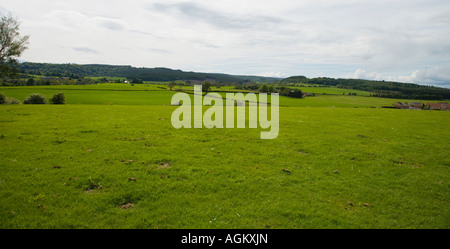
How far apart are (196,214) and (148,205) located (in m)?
1.84

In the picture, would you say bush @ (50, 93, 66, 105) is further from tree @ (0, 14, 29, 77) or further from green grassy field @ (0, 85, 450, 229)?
green grassy field @ (0, 85, 450, 229)

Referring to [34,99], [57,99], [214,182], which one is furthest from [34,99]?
[214,182]

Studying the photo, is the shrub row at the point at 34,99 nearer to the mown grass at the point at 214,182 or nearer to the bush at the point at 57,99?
the bush at the point at 57,99

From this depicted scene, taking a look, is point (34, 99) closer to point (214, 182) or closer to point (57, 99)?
point (57, 99)

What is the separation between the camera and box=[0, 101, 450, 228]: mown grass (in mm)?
6953

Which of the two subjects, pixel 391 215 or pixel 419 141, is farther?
pixel 419 141

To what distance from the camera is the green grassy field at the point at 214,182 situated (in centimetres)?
695

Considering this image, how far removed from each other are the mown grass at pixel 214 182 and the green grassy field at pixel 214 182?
4cm

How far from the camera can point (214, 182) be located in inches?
364

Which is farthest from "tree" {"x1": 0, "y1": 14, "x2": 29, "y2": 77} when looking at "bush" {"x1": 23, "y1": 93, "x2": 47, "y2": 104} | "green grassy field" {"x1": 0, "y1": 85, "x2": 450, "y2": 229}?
"green grassy field" {"x1": 0, "y1": 85, "x2": 450, "y2": 229}
